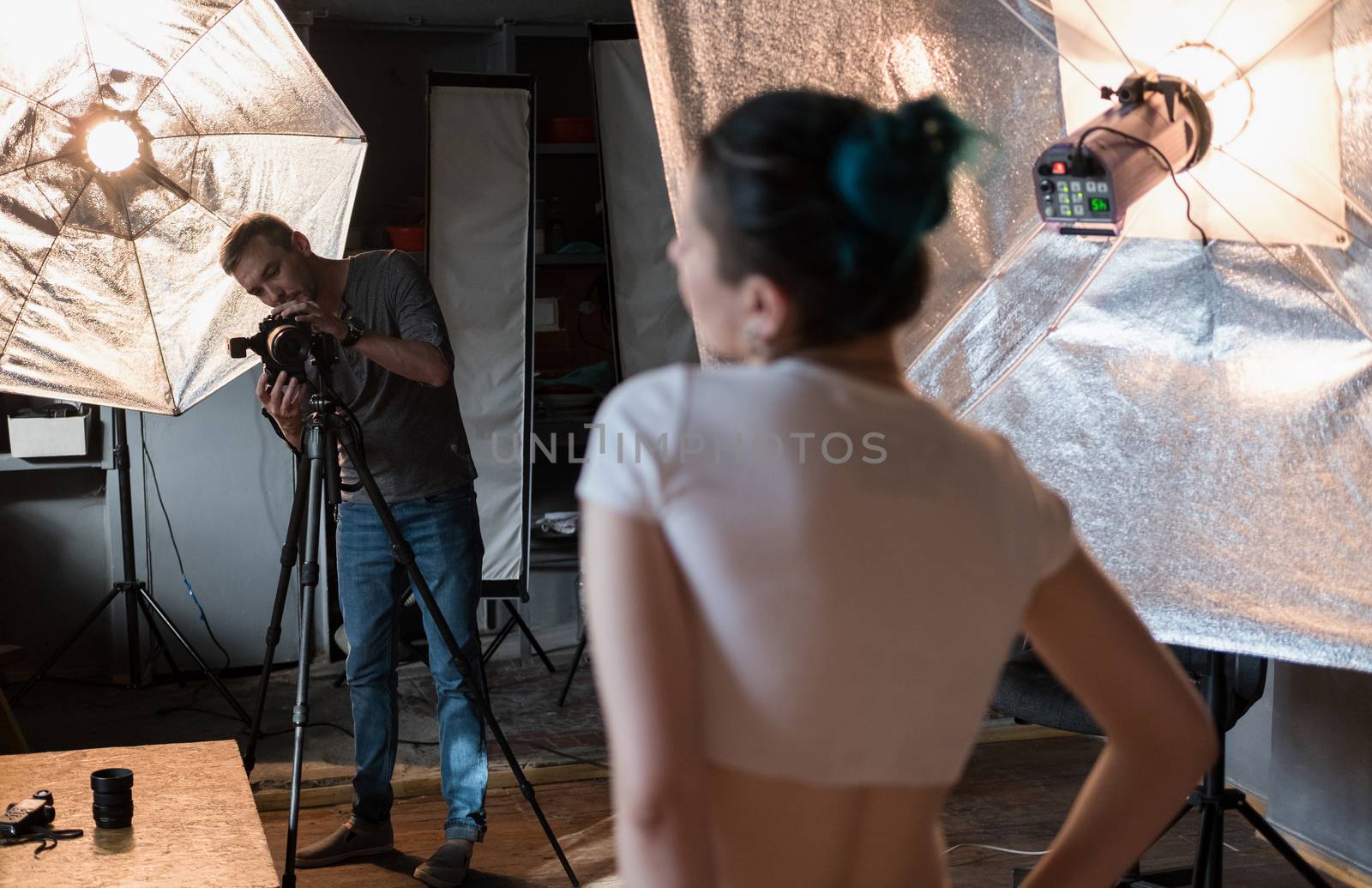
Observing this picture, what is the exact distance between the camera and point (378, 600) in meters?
2.63

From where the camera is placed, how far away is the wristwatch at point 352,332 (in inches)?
91.2

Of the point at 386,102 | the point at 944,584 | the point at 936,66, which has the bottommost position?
the point at 944,584

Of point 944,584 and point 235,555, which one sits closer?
point 944,584

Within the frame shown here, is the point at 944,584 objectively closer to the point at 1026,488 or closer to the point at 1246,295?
the point at 1026,488

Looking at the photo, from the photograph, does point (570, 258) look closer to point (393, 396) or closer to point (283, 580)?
point (393, 396)

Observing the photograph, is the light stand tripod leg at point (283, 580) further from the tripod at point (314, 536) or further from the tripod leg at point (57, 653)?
the tripod leg at point (57, 653)

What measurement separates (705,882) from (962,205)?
1.28 metres

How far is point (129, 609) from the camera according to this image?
148 inches

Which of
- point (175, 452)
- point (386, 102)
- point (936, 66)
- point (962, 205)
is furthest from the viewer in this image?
point (386, 102)

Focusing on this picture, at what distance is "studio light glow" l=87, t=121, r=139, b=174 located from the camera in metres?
2.40

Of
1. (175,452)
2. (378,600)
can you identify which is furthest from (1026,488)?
(175,452)

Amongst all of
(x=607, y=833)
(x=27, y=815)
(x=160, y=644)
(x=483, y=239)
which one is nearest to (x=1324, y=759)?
(x=607, y=833)

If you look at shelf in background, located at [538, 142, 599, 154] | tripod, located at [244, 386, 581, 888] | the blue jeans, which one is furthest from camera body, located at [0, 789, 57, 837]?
shelf in background, located at [538, 142, 599, 154]

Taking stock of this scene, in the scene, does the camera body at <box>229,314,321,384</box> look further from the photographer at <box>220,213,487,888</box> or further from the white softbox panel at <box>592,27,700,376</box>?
the white softbox panel at <box>592,27,700,376</box>
